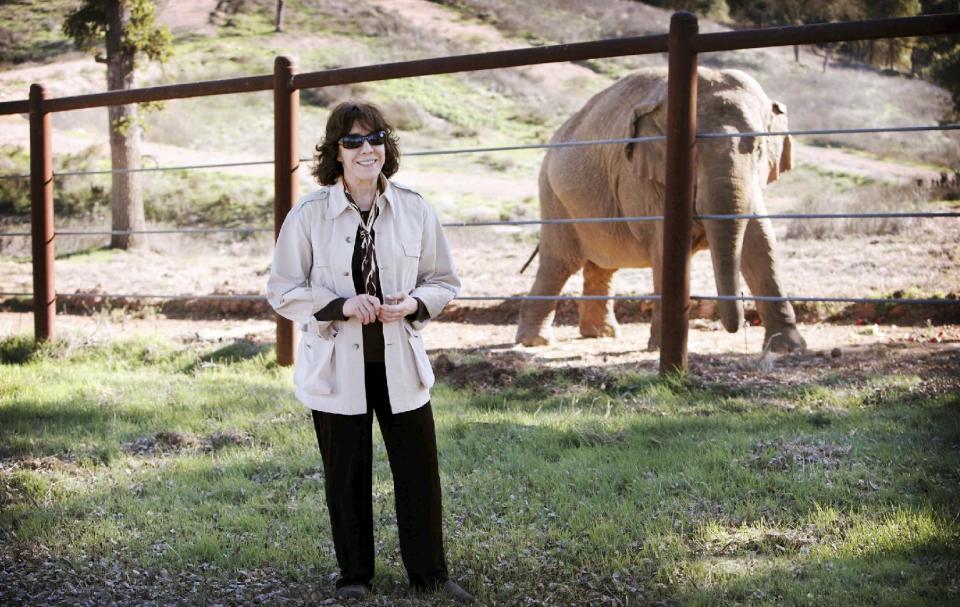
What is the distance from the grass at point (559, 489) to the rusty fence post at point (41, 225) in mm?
1507

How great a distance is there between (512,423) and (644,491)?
4.17 ft

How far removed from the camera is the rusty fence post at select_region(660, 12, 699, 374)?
5840 mm

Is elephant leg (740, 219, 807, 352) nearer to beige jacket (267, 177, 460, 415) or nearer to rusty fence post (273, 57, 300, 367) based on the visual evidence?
rusty fence post (273, 57, 300, 367)

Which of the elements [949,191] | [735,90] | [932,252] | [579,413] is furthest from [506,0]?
[579,413]

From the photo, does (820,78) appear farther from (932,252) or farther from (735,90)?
A: (735,90)

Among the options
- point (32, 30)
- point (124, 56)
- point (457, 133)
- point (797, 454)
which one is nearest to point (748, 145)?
point (797, 454)

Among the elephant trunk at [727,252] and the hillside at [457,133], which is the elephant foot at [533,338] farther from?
the hillside at [457,133]

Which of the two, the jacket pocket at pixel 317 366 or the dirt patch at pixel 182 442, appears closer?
the jacket pocket at pixel 317 366

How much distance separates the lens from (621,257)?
30.9 feet

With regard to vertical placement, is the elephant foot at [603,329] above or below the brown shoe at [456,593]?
below

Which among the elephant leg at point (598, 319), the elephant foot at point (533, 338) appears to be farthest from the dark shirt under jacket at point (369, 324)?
the elephant leg at point (598, 319)

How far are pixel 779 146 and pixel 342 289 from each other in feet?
20.2

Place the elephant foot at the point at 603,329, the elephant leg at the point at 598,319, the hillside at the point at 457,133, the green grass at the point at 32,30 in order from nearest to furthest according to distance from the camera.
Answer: the elephant leg at the point at 598,319
the elephant foot at the point at 603,329
the hillside at the point at 457,133
the green grass at the point at 32,30

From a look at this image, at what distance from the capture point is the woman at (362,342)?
343 cm
